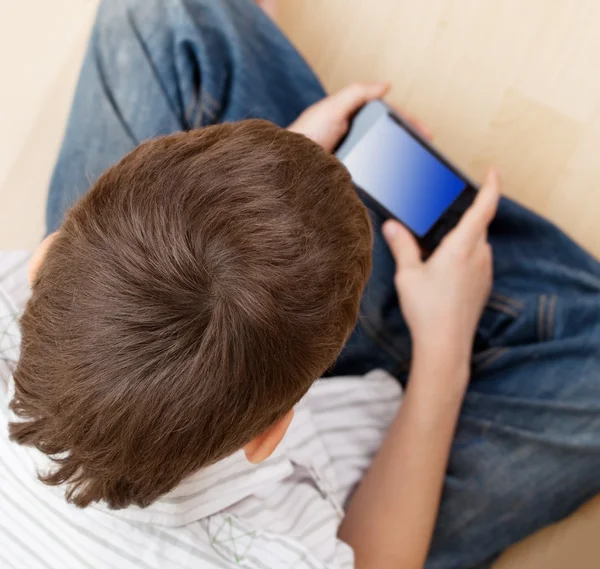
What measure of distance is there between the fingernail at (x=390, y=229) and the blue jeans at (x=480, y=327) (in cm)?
2

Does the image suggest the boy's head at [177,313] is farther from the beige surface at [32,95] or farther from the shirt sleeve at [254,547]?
the beige surface at [32,95]

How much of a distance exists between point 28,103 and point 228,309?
608 mm

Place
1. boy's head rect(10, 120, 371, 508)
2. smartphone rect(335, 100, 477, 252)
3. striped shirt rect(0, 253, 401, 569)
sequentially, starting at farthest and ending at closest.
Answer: smartphone rect(335, 100, 477, 252) < striped shirt rect(0, 253, 401, 569) < boy's head rect(10, 120, 371, 508)

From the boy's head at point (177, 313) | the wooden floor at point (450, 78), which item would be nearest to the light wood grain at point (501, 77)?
the wooden floor at point (450, 78)

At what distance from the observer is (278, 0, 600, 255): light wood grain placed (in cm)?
68

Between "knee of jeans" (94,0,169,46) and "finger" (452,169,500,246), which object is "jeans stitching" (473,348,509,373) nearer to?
"finger" (452,169,500,246)

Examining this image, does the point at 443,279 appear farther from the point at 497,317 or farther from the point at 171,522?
the point at 171,522

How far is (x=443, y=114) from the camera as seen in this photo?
2.35ft

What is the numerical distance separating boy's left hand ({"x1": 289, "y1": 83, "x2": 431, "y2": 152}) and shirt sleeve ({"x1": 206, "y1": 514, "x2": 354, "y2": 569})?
0.36 metres

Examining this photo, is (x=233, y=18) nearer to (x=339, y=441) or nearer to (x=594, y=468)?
(x=339, y=441)

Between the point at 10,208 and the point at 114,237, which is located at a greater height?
the point at 114,237

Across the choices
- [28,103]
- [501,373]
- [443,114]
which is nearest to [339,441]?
[501,373]

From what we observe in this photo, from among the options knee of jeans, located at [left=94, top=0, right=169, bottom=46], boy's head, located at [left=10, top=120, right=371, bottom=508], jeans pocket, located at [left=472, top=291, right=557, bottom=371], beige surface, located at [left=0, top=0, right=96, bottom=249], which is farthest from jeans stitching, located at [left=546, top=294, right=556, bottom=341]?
beige surface, located at [left=0, top=0, right=96, bottom=249]

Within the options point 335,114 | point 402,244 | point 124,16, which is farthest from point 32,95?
point 402,244
